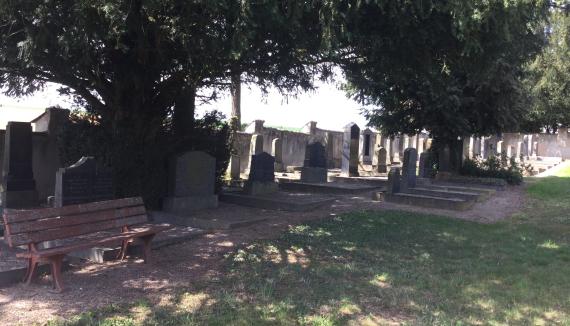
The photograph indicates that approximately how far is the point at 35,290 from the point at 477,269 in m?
5.55

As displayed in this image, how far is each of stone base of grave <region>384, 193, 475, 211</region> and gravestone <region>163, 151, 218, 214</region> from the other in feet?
17.0

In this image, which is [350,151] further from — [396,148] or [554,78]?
[554,78]

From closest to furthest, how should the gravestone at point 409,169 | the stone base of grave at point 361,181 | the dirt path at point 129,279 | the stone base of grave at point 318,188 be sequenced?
the dirt path at point 129,279 < the gravestone at point 409,169 < the stone base of grave at point 318,188 < the stone base of grave at point 361,181

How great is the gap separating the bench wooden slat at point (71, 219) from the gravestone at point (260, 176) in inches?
262

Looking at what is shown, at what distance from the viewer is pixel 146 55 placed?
395 inches

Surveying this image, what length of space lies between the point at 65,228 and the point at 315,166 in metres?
12.4

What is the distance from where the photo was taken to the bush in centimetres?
2134

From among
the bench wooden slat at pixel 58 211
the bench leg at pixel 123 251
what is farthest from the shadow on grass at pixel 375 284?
the bench wooden slat at pixel 58 211

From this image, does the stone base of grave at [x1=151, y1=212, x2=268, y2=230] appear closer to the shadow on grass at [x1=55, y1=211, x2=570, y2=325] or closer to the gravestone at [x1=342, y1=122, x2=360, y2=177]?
the shadow on grass at [x1=55, y1=211, x2=570, y2=325]

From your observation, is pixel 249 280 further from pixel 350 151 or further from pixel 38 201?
pixel 350 151

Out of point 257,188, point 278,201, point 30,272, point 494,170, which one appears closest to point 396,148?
point 494,170

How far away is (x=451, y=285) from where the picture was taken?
6.64 m

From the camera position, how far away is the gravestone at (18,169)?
1162 centimetres

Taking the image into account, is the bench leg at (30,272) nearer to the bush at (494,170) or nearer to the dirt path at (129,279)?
the dirt path at (129,279)
